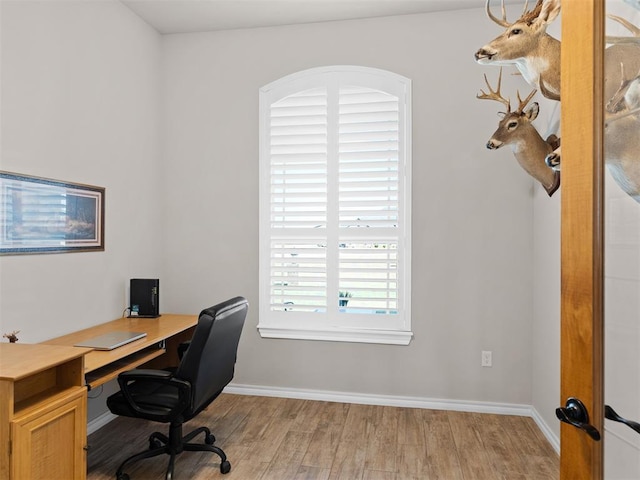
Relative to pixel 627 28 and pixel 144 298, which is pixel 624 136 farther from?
pixel 144 298

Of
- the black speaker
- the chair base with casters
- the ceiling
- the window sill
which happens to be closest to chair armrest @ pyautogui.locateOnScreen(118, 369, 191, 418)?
the chair base with casters

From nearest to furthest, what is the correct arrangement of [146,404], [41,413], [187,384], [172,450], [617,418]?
[617,418]
[41,413]
[187,384]
[146,404]
[172,450]

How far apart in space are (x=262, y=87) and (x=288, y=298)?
1.76 meters

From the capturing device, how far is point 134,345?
2.39 m

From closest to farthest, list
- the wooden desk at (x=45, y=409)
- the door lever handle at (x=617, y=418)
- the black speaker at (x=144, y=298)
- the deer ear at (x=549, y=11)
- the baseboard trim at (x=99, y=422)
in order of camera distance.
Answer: the door lever handle at (x=617, y=418) < the wooden desk at (x=45, y=409) < the deer ear at (x=549, y=11) < the baseboard trim at (x=99, y=422) < the black speaker at (x=144, y=298)

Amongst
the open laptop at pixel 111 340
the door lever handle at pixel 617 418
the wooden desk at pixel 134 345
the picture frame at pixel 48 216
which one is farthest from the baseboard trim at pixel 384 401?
the door lever handle at pixel 617 418

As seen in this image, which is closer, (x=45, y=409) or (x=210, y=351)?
(x=45, y=409)

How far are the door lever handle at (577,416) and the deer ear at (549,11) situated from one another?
5.40 feet

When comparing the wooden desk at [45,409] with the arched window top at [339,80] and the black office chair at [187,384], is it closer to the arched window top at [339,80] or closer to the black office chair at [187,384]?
the black office chair at [187,384]

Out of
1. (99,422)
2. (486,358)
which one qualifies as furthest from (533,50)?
(99,422)

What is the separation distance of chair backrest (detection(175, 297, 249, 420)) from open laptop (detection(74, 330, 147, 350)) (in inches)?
18.1

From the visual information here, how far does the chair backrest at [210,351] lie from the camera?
2.09 meters

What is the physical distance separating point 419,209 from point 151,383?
2.22 meters

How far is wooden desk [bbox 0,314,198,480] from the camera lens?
1.53 meters
